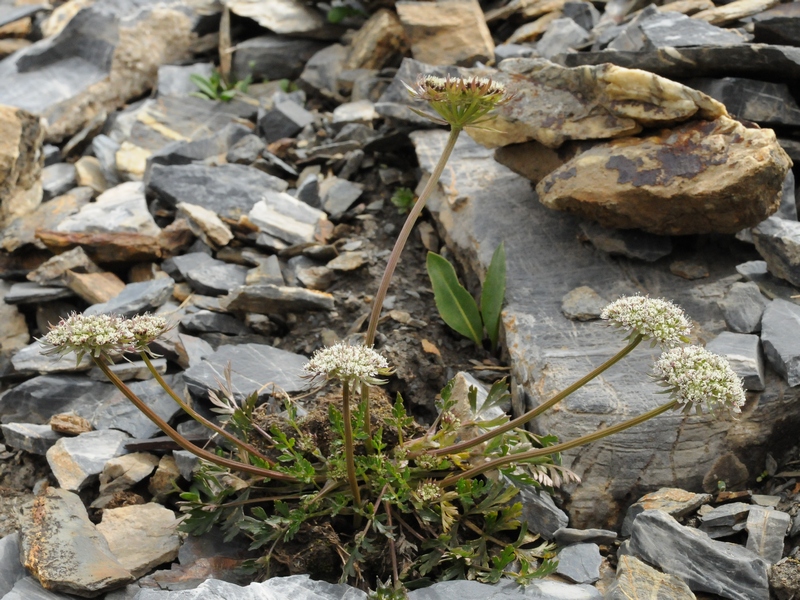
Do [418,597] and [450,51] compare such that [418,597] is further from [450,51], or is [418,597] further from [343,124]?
[450,51]

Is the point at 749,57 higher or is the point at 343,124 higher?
the point at 749,57

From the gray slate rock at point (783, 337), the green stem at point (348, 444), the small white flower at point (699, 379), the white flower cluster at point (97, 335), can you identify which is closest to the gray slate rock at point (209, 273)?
the white flower cluster at point (97, 335)

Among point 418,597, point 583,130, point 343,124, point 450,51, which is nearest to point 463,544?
point 418,597

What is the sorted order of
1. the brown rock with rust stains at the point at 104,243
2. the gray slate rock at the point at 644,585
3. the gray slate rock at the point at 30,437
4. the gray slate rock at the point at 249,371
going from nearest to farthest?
1. the gray slate rock at the point at 644,585
2. the gray slate rock at the point at 249,371
3. the gray slate rock at the point at 30,437
4. the brown rock with rust stains at the point at 104,243

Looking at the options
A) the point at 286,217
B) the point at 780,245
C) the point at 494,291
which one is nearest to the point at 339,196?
the point at 286,217

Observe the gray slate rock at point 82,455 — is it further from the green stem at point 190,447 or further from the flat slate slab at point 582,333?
the flat slate slab at point 582,333

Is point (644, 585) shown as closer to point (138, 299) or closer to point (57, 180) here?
point (138, 299)
